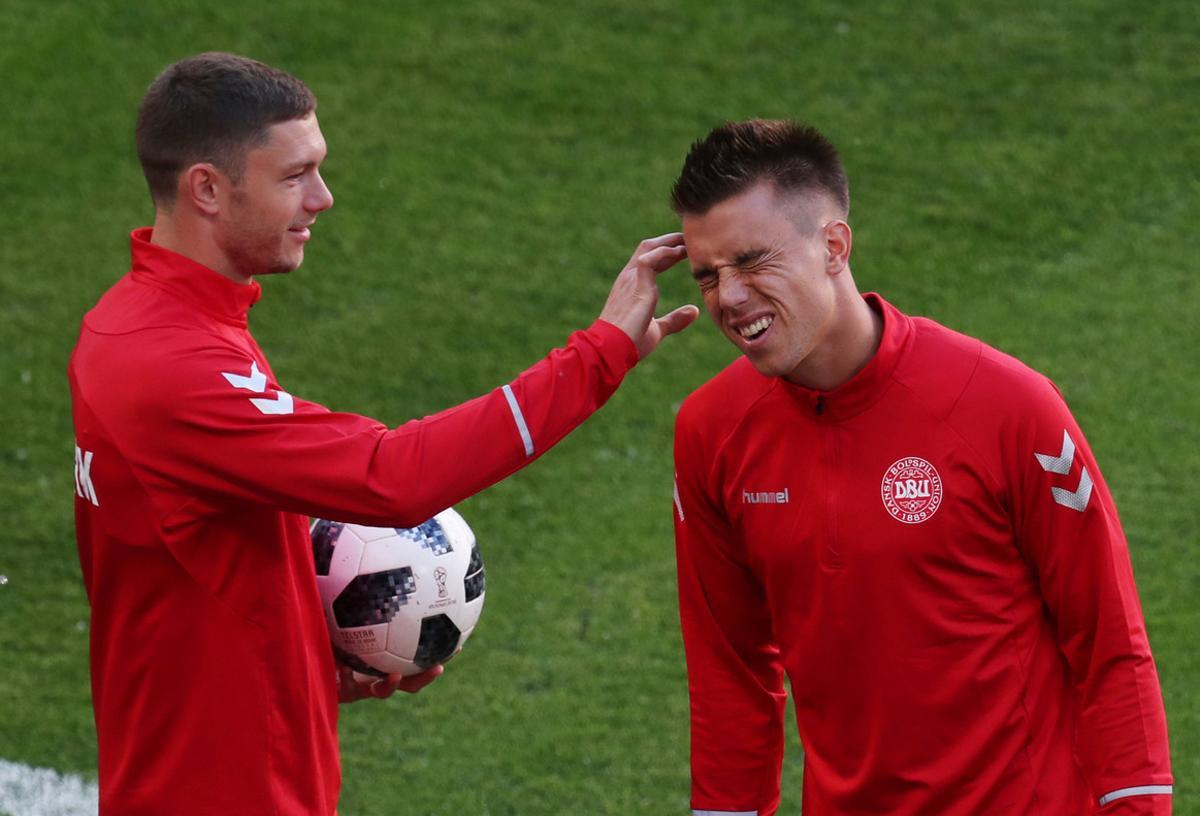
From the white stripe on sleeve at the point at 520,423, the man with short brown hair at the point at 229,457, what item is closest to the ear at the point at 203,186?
the man with short brown hair at the point at 229,457

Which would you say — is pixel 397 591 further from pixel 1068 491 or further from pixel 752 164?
pixel 1068 491

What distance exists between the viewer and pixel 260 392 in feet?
11.3

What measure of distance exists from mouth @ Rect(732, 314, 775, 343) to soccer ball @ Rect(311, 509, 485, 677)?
38.7 inches

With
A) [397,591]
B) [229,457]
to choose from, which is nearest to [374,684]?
[397,591]

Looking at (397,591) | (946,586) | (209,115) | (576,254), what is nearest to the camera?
(946,586)

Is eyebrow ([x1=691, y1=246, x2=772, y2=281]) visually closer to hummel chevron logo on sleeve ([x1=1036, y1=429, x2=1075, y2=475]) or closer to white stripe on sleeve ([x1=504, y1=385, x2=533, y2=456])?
white stripe on sleeve ([x1=504, y1=385, x2=533, y2=456])

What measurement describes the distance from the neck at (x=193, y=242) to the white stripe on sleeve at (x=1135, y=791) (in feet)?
6.59

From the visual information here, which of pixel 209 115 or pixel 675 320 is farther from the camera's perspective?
pixel 675 320

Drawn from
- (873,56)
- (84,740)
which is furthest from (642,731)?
(873,56)

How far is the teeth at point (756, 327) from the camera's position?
3467mm

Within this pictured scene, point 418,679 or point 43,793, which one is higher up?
point 418,679

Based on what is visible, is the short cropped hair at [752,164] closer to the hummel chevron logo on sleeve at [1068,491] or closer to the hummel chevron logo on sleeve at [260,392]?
the hummel chevron logo on sleeve at [1068,491]

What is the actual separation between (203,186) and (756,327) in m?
A: 1.17

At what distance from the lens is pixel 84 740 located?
6.35 metres
